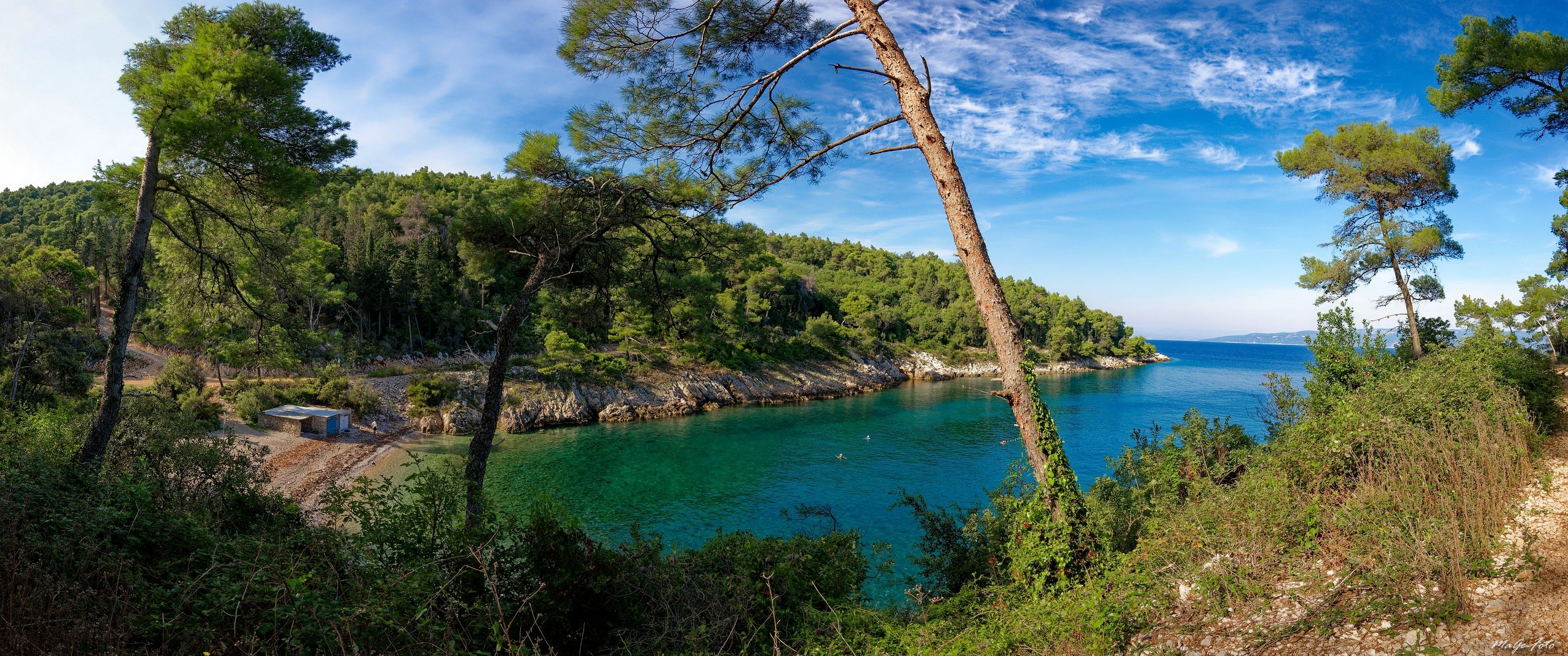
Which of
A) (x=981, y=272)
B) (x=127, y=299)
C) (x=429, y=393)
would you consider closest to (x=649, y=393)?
(x=429, y=393)

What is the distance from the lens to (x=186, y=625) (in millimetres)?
2418

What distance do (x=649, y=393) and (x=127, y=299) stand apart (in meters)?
25.7

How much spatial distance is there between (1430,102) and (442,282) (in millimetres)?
47620

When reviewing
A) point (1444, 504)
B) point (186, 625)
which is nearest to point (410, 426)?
point (186, 625)

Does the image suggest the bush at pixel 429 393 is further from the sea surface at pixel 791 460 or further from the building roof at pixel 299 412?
the building roof at pixel 299 412

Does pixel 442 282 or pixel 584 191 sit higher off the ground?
pixel 442 282

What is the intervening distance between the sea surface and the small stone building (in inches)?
134

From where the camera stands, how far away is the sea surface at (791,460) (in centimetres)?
1503

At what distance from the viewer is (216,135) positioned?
6957 millimetres

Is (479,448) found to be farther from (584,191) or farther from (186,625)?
(186,625)

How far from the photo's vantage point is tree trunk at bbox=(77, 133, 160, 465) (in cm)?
659

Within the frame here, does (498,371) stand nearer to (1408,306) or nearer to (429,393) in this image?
(1408,306)

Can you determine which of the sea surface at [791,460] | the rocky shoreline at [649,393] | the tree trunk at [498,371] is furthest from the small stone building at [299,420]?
the tree trunk at [498,371]

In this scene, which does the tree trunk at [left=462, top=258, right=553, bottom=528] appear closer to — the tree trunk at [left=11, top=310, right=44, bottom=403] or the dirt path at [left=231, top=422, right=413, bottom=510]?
the dirt path at [left=231, top=422, right=413, bottom=510]
